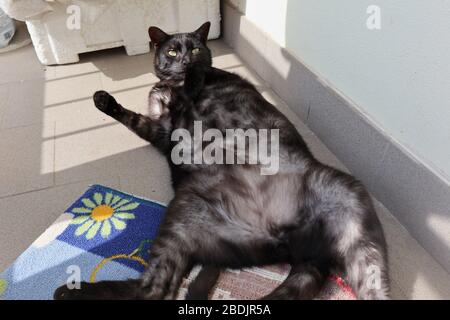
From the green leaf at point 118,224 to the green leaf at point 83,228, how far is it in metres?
0.09

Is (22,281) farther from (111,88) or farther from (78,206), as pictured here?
(111,88)

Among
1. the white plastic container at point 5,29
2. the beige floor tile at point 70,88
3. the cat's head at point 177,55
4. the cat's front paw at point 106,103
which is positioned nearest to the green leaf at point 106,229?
the cat's front paw at point 106,103

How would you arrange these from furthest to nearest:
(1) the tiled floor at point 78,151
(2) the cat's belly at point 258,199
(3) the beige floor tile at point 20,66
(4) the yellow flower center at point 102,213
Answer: (3) the beige floor tile at point 20,66, (4) the yellow flower center at point 102,213, (1) the tiled floor at point 78,151, (2) the cat's belly at point 258,199

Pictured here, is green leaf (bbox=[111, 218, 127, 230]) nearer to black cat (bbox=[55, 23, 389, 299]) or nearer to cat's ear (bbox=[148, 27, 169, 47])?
black cat (bbox=[55, 23, 389, 299])

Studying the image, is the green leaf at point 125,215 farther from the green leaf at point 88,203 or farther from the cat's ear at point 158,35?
the cat's ear at point 158,35

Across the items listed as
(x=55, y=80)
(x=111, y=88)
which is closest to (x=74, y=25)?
(x=55, y=80)

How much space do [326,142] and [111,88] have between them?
1.44 m

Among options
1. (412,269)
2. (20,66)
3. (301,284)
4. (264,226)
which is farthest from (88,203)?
(20,66)

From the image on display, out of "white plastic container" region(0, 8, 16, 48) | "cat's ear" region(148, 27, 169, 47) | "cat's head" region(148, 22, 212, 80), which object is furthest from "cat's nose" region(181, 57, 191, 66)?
"white plastic container" region(0, 8, 16, 48)

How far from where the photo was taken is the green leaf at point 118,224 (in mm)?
1363

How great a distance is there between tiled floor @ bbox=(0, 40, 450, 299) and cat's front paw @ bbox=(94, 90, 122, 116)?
205 millimetres

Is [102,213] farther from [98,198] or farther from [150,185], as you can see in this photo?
[150,185]
